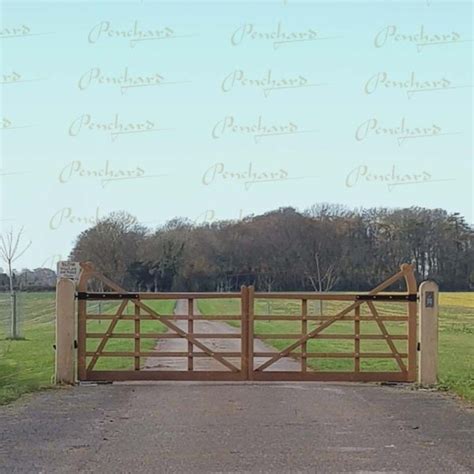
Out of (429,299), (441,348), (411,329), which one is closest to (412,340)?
(411,329)

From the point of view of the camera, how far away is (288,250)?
195 ft

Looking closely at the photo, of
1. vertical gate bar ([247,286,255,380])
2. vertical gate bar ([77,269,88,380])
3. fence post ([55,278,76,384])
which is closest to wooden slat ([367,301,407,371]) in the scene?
vertical gate bar ([247,286,255,380])

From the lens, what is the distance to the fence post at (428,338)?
52.5ft

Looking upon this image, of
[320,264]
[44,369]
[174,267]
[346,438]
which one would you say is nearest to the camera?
[346,438]

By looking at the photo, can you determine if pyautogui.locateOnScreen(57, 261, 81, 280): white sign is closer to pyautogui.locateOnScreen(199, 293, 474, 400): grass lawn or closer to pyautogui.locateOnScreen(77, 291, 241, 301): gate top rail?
pyautogui.locateOnScreen(77, 291, 241, 301): gate top rail

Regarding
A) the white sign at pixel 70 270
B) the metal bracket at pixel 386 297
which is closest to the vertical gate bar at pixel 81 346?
the white sign at pixel 70 270

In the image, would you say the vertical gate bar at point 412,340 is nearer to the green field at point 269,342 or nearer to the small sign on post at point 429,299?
the small sign on post at point 429,299

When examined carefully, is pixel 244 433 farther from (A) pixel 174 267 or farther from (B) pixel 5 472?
(A) pixel 174 267

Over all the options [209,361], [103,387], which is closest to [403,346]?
→ [209,361]

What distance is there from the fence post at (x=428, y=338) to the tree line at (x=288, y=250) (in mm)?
28645

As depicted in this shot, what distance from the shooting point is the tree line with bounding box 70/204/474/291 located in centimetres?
4825

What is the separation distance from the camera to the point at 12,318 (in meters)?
30.4

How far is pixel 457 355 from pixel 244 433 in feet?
47.0

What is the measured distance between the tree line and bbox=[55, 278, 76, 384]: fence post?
27247 mm
